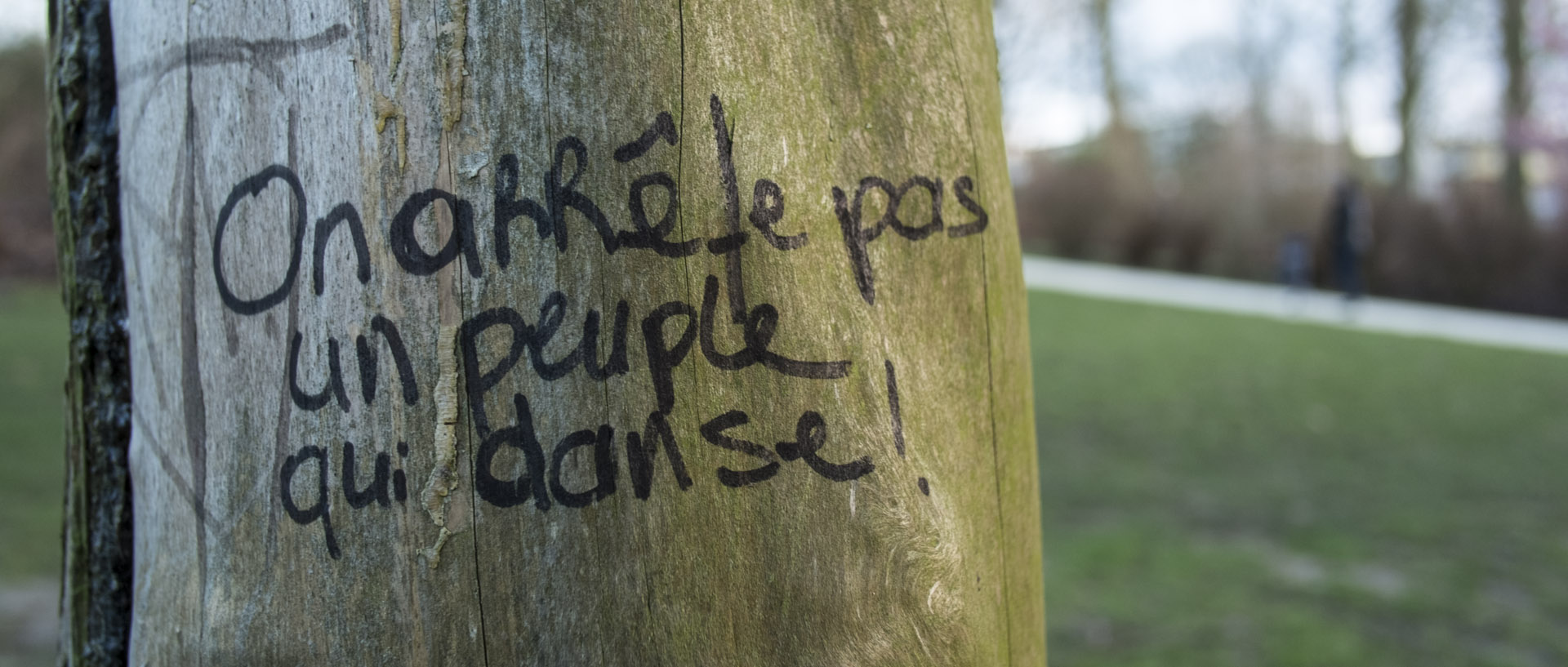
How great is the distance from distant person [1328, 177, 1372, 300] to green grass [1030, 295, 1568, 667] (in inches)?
183

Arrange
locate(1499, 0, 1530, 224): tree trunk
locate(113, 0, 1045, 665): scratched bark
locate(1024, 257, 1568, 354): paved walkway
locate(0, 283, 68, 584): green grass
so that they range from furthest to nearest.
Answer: locate(1499, 0, 1530, 224): tree trunk
locate(1024, 257, 1568, 354): paved walkway
locate(0, 283, 68, 584): green grass
locate(113, 0, 1045, 665): scratched bark

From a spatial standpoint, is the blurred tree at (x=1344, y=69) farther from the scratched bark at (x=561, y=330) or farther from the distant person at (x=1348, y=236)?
the scratched bark at (x=561, y=330)

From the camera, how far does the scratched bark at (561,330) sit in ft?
3.05

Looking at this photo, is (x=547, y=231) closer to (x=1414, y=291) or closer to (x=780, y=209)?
(x=780, y=209)

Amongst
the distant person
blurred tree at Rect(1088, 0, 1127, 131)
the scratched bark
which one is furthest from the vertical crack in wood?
blurred tree at Rect(1088, 0, 1127, 131)

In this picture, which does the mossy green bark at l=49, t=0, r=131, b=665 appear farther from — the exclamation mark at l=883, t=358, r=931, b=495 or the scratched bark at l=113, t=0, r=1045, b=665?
the exclamation mark at l=883, t=358, r=931, b=495

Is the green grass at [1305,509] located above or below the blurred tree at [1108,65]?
below

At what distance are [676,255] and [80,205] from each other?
704mm

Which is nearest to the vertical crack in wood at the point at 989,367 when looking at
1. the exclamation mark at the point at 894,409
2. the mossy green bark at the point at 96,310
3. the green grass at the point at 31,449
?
the exclamation mark at the point at 894,409

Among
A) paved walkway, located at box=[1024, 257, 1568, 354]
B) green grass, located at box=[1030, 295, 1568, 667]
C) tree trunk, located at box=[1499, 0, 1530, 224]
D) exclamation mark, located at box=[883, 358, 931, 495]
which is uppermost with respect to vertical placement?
tree trunk, located at box=[1499, 0, 1530, 224]

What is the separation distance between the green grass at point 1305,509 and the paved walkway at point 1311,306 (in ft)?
6.67

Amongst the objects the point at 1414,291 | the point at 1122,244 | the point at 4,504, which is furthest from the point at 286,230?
the point at 1122,244

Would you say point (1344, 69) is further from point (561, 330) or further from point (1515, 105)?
point (561, 330)

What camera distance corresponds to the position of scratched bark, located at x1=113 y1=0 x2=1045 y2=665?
93 cm
